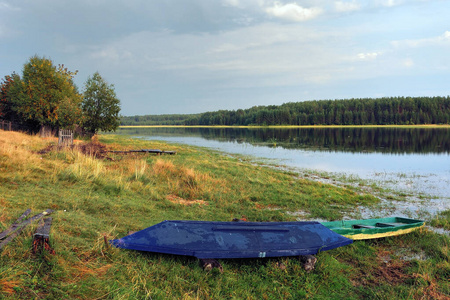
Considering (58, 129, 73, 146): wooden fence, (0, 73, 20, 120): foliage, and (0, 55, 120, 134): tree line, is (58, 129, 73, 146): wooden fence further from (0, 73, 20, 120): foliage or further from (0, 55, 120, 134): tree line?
(0, 73, 20, 120): foliage

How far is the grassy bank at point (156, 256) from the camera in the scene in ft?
13.2

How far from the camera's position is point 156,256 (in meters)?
5.28

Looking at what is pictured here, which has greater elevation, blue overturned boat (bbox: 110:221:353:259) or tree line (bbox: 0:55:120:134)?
tree line (bbox: 0:55:120:134)

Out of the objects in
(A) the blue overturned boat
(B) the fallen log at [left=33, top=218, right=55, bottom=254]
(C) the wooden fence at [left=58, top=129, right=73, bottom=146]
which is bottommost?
(A) the blue overturned boat

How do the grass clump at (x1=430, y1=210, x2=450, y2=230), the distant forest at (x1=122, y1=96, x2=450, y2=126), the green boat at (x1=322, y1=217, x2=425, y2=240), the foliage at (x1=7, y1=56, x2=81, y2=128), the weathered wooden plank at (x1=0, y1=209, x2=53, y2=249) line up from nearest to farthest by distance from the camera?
the weathered wooden plank at (x1=0, y1=209, x2=53, y2=249), the green boat at (x1=322, y1=217, x2=425, y2=240), the grass clump at (x1=430, y1=210, x2=450, y2=230), the foliage at (x1=7, y1=56, x2=81, y2=128), the distant forest at (x1=122, y1=96, x2=450, y2=126)

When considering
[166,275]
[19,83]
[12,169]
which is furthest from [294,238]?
[19,83]

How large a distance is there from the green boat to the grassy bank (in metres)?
0.24

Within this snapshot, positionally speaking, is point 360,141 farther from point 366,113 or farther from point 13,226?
point 366,113

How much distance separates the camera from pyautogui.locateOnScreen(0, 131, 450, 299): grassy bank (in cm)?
402

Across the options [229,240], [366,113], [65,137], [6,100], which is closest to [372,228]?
[229,240]

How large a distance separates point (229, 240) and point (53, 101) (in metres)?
30.6

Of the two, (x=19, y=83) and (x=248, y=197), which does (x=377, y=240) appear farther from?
(x=19, y=83)

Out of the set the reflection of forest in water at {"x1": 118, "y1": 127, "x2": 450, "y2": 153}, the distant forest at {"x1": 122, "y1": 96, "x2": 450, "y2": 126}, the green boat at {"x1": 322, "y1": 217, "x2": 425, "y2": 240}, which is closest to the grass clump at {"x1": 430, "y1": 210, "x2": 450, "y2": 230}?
the green boat at {"x1": 322, "y1": 217, "x2": 425, "y2": 240}

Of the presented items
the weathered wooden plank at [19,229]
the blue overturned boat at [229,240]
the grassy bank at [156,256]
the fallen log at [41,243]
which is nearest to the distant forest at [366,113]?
the grassy bank at [156,256]
